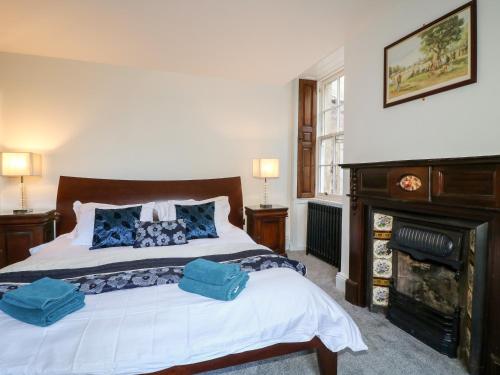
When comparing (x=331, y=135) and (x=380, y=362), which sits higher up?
(x=331, y=135)

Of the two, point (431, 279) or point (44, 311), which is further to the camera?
point (431, 279)

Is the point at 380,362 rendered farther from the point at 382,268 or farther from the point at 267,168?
the point at 267,168

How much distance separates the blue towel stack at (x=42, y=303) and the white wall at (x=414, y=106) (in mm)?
2472

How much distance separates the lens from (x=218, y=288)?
4.85 feet

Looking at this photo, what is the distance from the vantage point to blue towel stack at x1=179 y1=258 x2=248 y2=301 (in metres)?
1.47

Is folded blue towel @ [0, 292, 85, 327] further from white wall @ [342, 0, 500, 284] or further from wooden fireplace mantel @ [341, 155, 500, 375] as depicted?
white wall @ [342, 0, 500, 284]

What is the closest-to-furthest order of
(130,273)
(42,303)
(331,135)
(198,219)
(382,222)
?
(42,303), (130,273), (382,222), (198,219), (331,135)

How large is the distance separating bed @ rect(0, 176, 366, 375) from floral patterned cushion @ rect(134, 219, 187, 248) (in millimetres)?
552

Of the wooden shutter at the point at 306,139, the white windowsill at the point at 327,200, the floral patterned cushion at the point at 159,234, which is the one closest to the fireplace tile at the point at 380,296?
the white windowsill at the point at 327,200

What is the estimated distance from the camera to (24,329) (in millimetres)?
1204

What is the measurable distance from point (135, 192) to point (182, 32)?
1.94m

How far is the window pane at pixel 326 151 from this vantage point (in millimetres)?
4051

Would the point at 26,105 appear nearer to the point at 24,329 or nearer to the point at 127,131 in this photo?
the point at 127,131

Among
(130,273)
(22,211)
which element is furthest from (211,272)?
(22,211)
